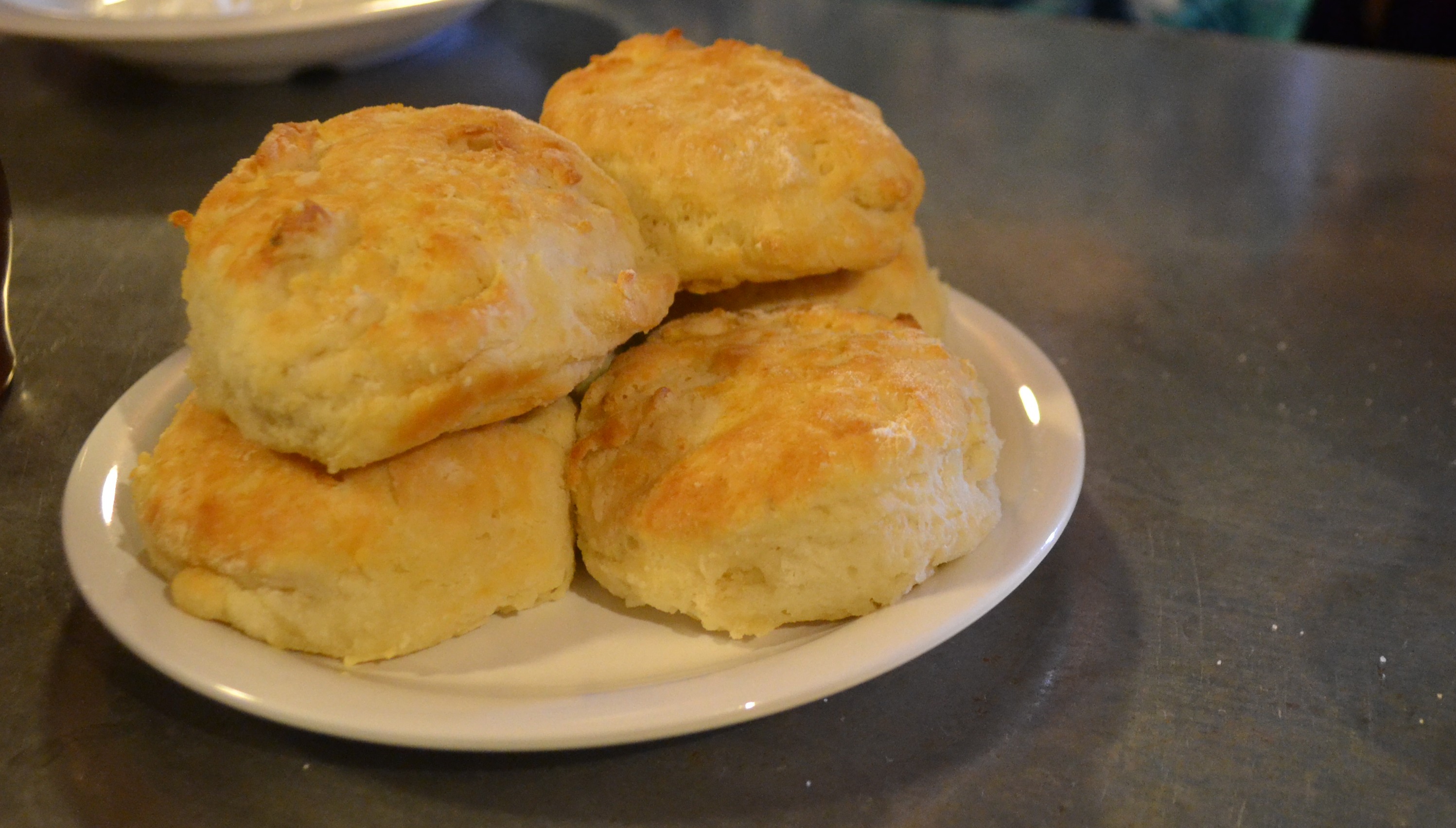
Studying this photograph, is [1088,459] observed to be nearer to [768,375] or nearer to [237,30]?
[768,375]

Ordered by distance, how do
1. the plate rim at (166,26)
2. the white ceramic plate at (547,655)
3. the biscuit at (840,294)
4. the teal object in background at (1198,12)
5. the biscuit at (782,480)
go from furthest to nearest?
1. the teal object in background at (1198,12)
2. the plate rim at (166,26)
3. the biscuit at (840,294)
4. the biscuit at (782,480)
5. the white ceramic plate at (547,655)

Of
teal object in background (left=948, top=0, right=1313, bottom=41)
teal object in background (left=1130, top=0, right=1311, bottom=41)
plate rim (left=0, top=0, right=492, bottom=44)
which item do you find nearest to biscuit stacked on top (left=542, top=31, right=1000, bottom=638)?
plate rim (left=0, top=0, right=492, bottom=44)

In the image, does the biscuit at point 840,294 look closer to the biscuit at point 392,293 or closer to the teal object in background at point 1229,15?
the biscuit at point 392,293

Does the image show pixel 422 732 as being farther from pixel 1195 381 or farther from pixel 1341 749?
pixel 1195 381

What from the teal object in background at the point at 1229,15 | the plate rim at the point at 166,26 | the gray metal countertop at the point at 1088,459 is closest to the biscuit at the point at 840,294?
the gray metal countertop at the point at 1088,459

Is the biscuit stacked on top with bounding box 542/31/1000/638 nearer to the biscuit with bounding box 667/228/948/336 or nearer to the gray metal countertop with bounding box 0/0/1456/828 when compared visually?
the biscuit with bounding box 667/228/948/336

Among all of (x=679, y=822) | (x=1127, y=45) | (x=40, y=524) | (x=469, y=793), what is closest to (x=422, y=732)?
(x=469, y=793)
